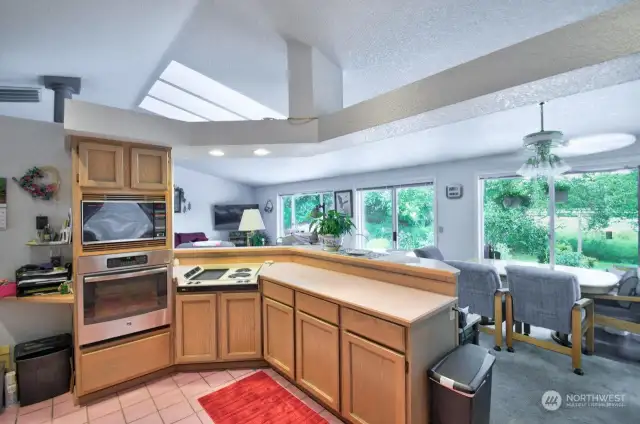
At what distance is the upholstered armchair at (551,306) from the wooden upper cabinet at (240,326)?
7.63 ft

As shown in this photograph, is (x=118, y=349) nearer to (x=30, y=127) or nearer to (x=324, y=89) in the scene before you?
(x=30, y=127)

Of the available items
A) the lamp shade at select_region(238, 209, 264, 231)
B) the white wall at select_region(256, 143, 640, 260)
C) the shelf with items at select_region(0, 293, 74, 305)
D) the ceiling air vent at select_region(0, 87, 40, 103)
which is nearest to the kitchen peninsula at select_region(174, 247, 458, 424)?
the shelf with items at select_region(0, 293, 74, 305)

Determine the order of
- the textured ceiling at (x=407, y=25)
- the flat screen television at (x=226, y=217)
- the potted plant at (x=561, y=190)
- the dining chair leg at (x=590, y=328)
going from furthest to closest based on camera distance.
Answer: the flat screen television at (x=226, y=217) → the potted plant at (x=561, y=190) → the dining chair leg at (x=590, y=328) → the textured ceiling at (x=407, y=25)

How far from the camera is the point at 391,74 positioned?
235 centimetres

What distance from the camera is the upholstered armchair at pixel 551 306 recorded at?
2.39m

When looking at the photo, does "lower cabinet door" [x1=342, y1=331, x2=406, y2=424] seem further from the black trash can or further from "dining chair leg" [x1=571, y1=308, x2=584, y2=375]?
"dining chair leg" [x1=571, y1=308, x2=584, y2=375]

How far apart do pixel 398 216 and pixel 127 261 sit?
438 centimetres

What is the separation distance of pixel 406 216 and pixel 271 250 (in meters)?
3.05

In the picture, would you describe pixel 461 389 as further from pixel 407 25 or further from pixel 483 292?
pixel 407 25

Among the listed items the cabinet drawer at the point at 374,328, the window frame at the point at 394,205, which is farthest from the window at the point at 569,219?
the cabinet drawer at the point at 374,328

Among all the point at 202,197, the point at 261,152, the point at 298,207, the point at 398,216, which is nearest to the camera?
the point at 261,152

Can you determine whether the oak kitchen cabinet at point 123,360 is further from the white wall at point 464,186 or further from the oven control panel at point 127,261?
the white wall at point 464,186

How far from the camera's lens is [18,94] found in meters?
3.01

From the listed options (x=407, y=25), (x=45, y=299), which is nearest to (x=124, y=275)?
(x=45, y=299)
